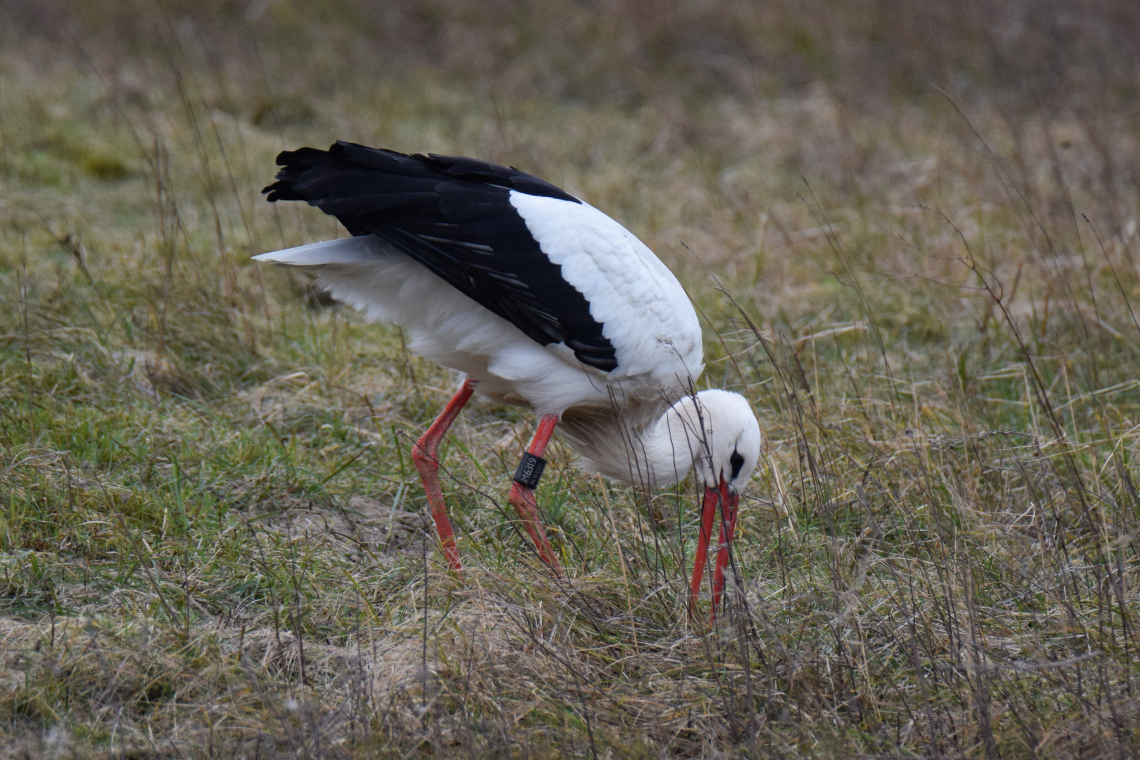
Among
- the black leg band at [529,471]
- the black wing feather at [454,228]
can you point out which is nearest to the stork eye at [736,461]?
the black wing feather at [454,228]

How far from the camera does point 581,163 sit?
25.0ft

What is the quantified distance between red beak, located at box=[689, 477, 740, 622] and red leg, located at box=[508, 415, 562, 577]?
0.40 meters

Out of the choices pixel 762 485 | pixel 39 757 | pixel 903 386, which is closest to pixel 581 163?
pixel 903 386

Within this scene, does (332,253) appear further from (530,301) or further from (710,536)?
(710,536)

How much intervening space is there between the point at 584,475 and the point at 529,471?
535mm

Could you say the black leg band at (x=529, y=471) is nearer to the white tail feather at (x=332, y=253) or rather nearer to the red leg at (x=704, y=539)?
the red leg at (x=704, y=539)

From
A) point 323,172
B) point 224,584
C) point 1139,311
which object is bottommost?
point 1139,311

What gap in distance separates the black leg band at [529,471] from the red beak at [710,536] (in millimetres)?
524

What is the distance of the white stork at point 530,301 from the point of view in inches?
124

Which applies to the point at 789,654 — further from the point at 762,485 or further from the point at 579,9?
the point at 579,9

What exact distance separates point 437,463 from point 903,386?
197 cm

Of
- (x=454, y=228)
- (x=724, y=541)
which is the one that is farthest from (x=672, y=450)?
(x=454, y=228)

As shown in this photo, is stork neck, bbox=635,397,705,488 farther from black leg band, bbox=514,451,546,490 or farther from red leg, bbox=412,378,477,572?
red leg, bbox=412,378,477,572

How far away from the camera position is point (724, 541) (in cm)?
282
